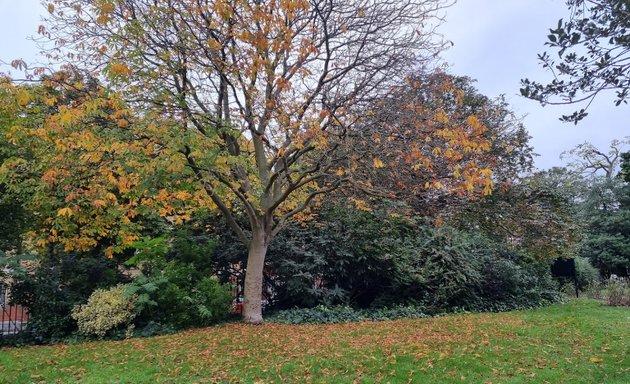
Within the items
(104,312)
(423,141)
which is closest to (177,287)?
(104,312)

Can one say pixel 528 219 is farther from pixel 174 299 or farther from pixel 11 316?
pixel 11 316

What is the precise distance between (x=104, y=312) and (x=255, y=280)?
3025 mm

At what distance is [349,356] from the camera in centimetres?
639

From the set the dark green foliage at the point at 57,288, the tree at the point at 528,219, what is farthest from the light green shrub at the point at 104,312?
the tree at the point at 528,219

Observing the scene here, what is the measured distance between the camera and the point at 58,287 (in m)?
9.39

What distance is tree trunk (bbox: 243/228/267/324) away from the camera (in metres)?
9.88

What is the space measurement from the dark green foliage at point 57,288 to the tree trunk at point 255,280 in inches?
117

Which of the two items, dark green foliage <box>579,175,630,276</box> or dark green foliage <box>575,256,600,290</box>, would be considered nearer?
dark green foliage <box>575,256,600,290</box>

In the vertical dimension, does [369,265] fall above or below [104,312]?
above

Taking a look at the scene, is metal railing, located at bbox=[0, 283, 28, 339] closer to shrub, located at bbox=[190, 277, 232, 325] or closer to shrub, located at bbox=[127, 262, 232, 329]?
shrub, located at bbox=[127, 262, 232, 329]

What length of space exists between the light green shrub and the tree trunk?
2321mm

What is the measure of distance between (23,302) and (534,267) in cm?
1465

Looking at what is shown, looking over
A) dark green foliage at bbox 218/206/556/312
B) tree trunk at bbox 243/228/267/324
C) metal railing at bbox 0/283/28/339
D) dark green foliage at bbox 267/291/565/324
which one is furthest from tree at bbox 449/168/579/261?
metal railing at bbox 0/283/28/339

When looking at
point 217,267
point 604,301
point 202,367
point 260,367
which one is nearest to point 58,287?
point 217,267
